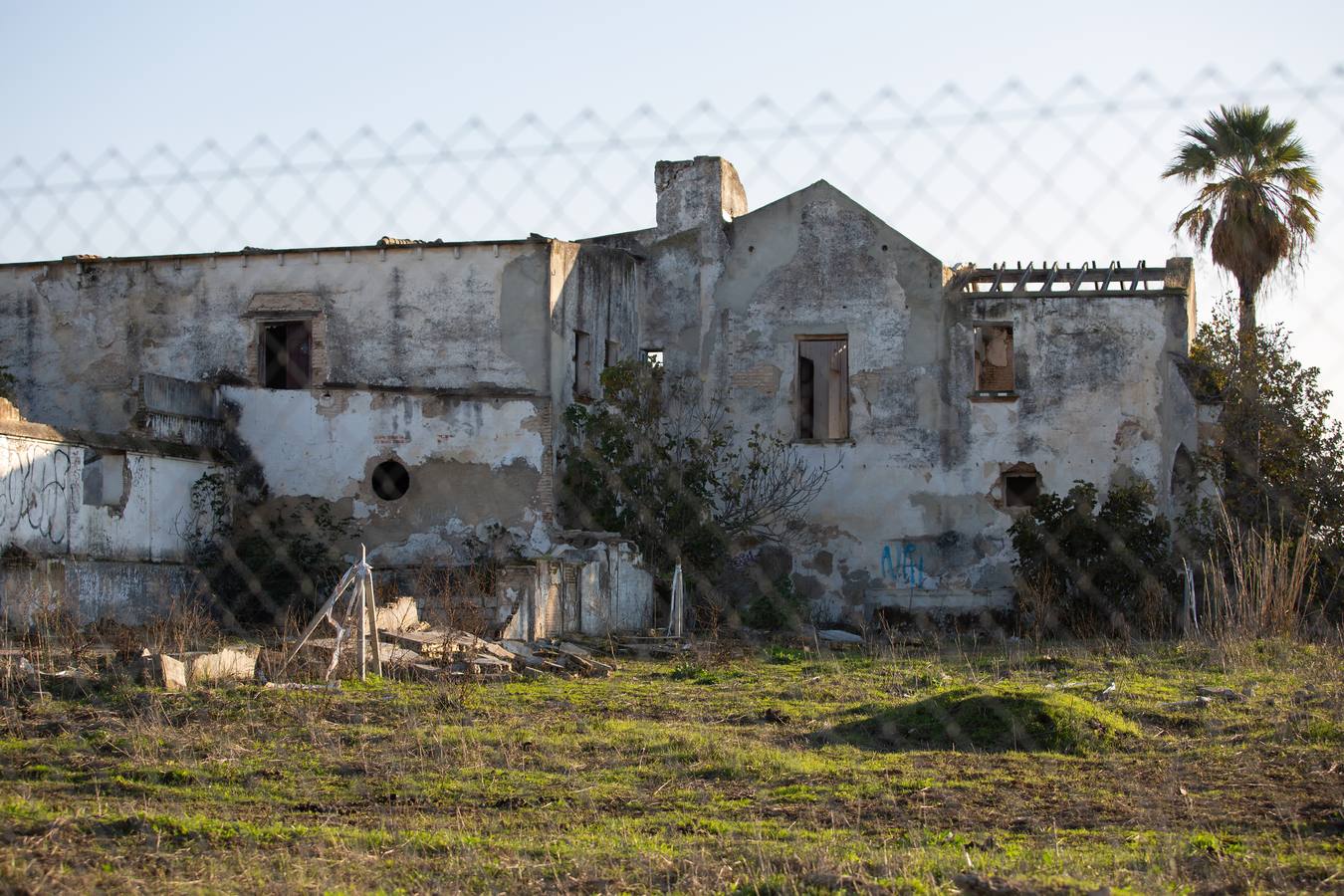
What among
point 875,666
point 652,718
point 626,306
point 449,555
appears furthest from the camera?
point 626,306

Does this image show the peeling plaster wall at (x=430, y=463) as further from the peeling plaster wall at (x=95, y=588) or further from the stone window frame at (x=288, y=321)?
the peeling plaster wall at (x=95, y=588)

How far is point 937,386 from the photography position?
77.8 feet

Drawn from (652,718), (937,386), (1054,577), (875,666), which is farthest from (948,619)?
(652,718)

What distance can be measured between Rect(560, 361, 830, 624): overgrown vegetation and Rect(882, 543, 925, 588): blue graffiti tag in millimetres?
2001

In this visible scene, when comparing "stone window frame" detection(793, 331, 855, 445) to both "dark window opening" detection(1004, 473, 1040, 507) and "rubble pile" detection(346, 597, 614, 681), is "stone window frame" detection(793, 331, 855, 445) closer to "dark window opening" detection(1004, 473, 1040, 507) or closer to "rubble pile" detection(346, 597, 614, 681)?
"dark window opening" detection(1004, 473, 1040, 507)

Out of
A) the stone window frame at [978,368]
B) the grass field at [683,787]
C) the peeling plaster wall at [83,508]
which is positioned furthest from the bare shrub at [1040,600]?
the peeling plaster wall at [83,508]

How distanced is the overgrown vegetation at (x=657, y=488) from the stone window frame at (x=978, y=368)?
3.41 meters

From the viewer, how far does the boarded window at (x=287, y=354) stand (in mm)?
23078

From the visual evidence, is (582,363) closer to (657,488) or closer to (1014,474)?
(657,488)

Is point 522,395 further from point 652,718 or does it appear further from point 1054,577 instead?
point 652,718

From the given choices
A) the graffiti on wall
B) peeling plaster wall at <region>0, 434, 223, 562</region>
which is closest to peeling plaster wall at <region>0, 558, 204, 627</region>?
peeling plaster wall at <region>0, 434, 223, 562</region>

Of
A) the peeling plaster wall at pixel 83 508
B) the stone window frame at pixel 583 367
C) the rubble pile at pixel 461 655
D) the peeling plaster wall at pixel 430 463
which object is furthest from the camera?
the stone window frame at pixel 583 367

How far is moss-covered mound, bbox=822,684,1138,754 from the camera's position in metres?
10.6

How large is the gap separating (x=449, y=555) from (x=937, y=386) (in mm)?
8343
